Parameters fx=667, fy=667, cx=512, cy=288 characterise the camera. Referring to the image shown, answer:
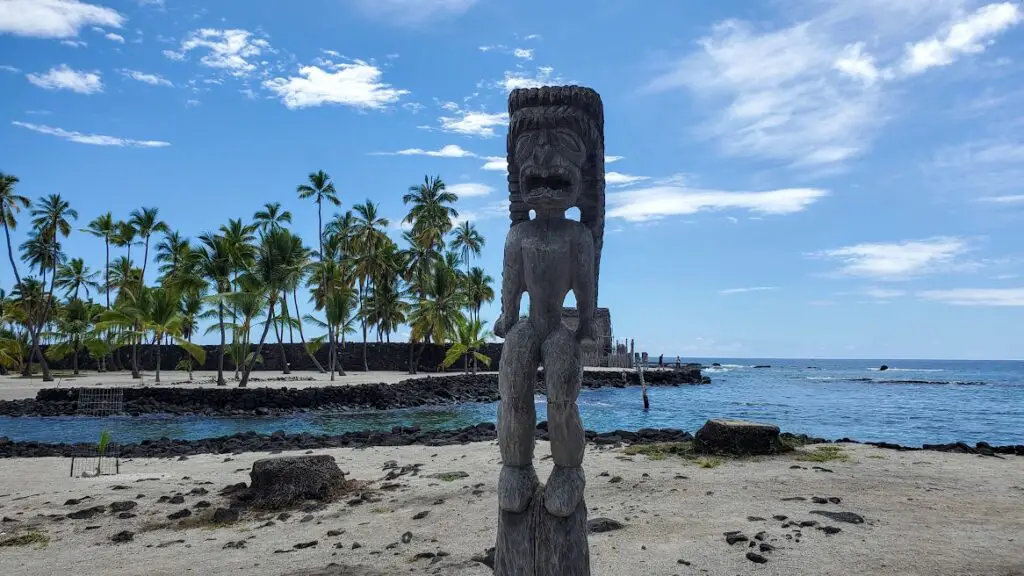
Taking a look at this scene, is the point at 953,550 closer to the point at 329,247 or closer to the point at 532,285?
the point at 532,285

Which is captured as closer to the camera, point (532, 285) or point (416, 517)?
point (532, 285)

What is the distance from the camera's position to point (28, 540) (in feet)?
21.3

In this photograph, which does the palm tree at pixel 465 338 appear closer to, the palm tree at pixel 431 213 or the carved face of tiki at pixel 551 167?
the palm tree at pixel 431 213

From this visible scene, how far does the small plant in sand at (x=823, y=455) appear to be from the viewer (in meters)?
9.44

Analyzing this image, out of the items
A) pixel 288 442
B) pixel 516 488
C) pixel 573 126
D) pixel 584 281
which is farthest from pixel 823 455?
pixel 288 442

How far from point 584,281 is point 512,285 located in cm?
48

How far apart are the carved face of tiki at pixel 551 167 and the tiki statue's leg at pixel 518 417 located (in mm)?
900

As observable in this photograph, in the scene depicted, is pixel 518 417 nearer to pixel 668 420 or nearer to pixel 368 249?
pixel 668 420

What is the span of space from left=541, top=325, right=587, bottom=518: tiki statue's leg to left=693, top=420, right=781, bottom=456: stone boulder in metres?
6.37

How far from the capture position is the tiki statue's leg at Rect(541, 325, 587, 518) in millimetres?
4020

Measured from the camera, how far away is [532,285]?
14.3 feet

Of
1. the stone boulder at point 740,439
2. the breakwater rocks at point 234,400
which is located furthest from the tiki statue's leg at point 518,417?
the breakwater rocks at point 234,400

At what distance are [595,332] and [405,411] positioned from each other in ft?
71.4

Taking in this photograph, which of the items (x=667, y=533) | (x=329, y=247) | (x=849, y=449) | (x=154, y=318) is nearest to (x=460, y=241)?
(x=329, y=247)
